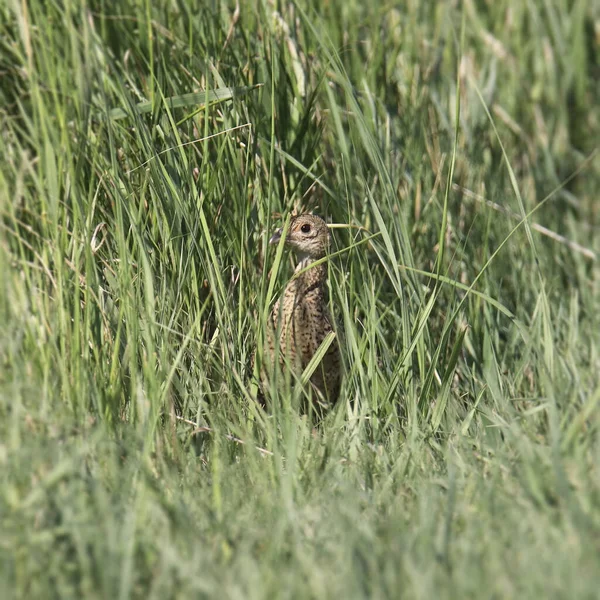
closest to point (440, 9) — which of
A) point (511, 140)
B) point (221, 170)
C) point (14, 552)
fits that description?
point (511, 140)

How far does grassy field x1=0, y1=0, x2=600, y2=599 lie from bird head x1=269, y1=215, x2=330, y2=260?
0.10 metres

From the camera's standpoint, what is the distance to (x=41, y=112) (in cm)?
305

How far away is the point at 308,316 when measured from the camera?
3.87m

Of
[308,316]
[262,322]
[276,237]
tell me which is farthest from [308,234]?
[262,322]

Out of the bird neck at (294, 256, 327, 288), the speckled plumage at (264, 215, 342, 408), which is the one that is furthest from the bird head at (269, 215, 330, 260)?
the bird neck at (294, 256, 327, 288)

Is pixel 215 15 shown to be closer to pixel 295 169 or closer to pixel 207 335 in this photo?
pixel 295 169

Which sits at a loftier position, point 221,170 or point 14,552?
point 221,170

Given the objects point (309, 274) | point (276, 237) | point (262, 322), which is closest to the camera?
point (262, 322)

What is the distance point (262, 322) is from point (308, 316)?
2.01ft

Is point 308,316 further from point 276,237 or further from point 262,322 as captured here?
point 262,322

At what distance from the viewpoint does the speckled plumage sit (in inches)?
149

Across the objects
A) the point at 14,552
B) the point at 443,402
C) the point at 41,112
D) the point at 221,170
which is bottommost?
the point at 443,402

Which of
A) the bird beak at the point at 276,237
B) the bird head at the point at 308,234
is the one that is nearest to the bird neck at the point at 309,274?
the bird head at the point at 308,234

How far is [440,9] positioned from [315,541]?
3717 mm
